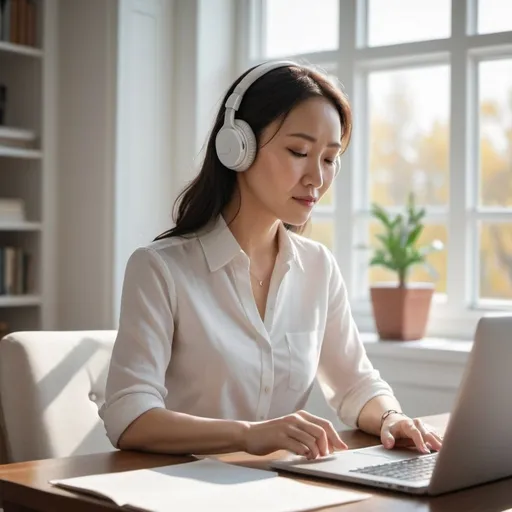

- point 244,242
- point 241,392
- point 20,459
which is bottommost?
point 20,459

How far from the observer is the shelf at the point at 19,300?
144 inches

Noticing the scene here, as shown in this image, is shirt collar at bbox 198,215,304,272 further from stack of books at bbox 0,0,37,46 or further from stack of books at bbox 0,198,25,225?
stack of books at bbox 0,0,37,46

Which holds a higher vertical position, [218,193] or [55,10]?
[55,10]

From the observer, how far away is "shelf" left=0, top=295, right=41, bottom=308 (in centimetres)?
367

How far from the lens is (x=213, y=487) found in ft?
4.32

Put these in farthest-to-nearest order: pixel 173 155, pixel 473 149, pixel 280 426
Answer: pixel 173 155
pixel 473 149
pixel 280 426

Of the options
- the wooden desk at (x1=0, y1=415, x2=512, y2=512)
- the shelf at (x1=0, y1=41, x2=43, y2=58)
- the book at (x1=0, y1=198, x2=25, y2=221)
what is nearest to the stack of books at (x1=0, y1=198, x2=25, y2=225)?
the book at (x1=0, y1=198, x2=25, y2=221)

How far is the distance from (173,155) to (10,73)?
76cm

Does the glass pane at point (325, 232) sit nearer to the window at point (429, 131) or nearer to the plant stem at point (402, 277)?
the window at point (429, 131)

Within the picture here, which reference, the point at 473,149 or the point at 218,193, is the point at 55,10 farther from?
the point at 218,193

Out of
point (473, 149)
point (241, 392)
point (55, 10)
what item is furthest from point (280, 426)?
point (55, 10)

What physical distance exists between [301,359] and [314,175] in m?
0.40

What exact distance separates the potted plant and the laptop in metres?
1.80

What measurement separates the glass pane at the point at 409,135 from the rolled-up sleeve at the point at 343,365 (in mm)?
1455
